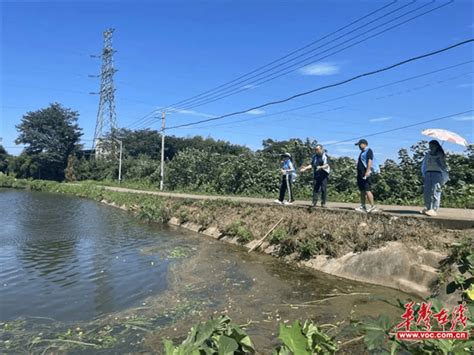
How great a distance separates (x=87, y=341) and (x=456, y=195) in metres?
14.5

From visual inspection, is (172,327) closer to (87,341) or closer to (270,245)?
(87,341)

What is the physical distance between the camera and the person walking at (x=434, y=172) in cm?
938

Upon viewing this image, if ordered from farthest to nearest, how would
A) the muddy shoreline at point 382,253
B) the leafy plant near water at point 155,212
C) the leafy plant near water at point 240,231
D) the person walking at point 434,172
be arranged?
the leafy plant near water at point 155,212 → the leafy plant near water at point 240,231 → the person walking at point 434,172 → the muddy shoreline at point 382,253

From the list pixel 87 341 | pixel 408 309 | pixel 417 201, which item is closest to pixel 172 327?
pixel 87 341

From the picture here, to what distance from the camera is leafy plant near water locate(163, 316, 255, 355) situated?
274 centimetres

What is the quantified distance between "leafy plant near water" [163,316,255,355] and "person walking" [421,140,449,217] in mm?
7703

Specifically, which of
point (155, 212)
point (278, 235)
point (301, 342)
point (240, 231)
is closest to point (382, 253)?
point (278, 235)

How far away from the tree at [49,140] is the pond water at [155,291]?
187ft

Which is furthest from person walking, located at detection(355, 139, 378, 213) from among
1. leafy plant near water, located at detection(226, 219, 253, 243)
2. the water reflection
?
the water reflection

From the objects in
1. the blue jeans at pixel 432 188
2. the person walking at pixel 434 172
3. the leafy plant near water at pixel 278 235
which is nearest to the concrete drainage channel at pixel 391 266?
the leafy plant near water at pixel 278 235

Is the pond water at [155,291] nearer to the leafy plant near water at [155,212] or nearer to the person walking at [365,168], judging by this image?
the person walking at [365,168]

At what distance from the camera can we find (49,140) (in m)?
66.0

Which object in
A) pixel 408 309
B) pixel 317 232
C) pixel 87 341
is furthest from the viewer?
pixel 317 232

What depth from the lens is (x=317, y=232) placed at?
10.0 m
